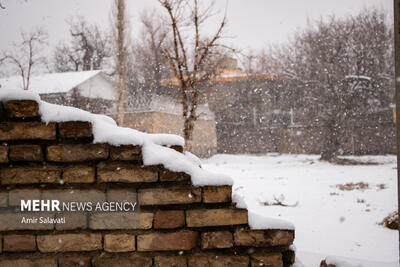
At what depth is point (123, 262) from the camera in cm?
121

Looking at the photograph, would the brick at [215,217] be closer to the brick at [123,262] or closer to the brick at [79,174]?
the brick at [123,262]

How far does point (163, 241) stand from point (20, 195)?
0.59 m

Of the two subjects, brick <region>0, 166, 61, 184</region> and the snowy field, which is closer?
brick <region>0, 166, 61, 184</region>

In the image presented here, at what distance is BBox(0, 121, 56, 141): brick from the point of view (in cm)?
119

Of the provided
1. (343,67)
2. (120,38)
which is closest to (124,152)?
(120,38)

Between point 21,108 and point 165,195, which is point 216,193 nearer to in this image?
point 165,195

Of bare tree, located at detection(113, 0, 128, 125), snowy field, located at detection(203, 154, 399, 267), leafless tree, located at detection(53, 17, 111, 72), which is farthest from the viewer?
bare tree, located at detection(113, 0, 128, 125)

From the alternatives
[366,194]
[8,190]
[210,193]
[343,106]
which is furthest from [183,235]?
[343,106]

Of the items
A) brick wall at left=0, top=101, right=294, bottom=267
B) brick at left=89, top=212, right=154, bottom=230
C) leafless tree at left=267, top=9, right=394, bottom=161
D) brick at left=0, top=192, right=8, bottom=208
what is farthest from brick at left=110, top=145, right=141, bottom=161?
leafless tree at left=267, top=9, right=394, bottom=161

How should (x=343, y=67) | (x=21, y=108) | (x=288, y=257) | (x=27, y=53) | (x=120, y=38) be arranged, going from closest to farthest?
(x=21, y=108) < (x=288, y=257) < (x=27, y=53) < (x=120, y=38) < (x=343, y=67)

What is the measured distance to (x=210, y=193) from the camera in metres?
1.22

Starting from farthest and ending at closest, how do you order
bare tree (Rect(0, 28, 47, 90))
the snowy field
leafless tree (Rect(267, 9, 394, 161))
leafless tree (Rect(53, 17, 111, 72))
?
leafless tree (Rect(267, 9, 394, 161)) < leafless tree (Rect(53, 17, 111, 72)) < the snowy field < bare tree (Rect(0, 28, 47, 90))

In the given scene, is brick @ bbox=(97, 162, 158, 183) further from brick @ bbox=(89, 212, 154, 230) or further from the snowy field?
the snowy field

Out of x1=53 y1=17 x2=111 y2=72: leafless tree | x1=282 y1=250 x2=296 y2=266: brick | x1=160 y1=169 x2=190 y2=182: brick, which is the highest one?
x1=53 y1=17 x2=111 y2=72: leafless tree
